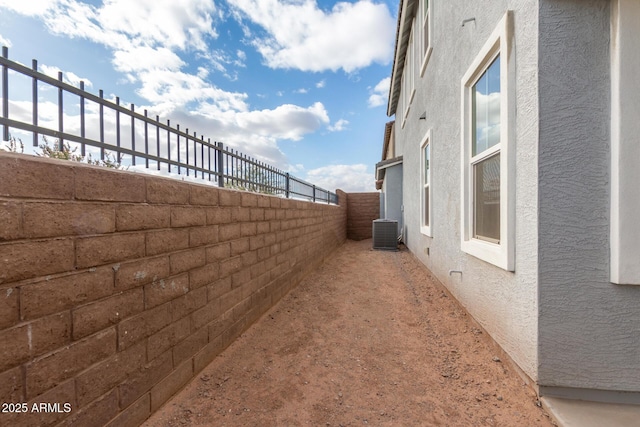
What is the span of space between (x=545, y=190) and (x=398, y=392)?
172 cm

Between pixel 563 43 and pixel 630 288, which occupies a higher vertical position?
pixel 563 43

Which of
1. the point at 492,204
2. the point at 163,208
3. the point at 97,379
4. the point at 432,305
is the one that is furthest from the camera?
the point at 432,305

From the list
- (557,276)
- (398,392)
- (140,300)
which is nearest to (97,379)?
(140,300)

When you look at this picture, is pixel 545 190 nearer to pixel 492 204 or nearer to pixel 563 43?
pixel 492 204

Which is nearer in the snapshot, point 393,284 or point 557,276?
point 557,276

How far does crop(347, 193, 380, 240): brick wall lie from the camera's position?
41.6ft

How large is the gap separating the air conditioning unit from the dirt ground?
16.2 feet

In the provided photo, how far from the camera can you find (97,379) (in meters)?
1.37

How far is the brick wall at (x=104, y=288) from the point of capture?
111cm

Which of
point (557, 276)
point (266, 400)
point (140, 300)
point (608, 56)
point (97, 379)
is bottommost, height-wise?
point (266, 400)

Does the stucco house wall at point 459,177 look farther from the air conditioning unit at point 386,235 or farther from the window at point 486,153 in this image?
the air conditioning unit at point 386,235

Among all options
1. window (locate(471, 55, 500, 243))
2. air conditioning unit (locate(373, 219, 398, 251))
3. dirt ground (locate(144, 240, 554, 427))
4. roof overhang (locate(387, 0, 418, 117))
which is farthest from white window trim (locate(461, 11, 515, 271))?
air conditioning unit (locate(373, 219, 398, 251))

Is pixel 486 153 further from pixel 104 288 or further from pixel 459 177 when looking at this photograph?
pixel 104 288

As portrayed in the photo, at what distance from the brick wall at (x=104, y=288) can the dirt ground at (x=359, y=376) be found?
12.7 inches
